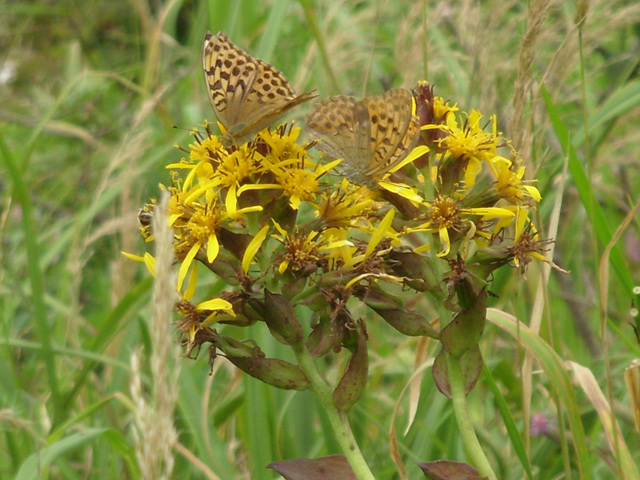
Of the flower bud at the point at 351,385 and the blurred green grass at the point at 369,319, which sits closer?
the flower bud at the point at 351,385

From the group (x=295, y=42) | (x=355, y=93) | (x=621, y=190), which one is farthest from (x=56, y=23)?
(x=621, y=190)

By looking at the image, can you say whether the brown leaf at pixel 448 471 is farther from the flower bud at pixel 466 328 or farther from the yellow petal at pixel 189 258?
the yellow petal at pixel 189 258

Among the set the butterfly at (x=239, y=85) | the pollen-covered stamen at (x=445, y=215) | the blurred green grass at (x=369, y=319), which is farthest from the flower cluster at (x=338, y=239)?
the blurred green grass at (x=369, y=319)

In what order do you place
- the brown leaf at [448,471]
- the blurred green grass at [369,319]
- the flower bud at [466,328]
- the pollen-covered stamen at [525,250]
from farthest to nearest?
the blurred green grass at [369,319]
the pollen-covered stamen at [525,250]
the flower bud at [466,328]
the brown leaf at [448,471]

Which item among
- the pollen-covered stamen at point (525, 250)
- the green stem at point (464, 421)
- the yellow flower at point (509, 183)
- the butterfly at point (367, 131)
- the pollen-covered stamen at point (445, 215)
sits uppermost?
the butterfly at point (367, 131)

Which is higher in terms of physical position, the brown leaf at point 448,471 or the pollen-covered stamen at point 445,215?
the pollen-covered stamen at point 445,215

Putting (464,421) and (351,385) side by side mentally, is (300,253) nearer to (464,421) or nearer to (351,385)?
(351,385)

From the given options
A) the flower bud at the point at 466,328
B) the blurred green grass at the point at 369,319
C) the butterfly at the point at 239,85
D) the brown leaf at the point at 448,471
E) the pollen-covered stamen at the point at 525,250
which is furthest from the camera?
the blurred green grass at the point at 369,319

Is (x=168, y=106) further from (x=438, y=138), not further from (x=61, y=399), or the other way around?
(x=438, y=138)
